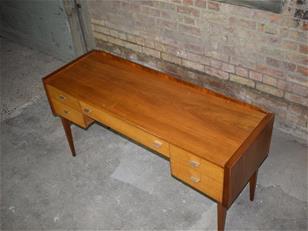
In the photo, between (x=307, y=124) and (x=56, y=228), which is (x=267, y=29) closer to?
(x=307, y=124)

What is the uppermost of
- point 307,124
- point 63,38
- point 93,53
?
point 93,53

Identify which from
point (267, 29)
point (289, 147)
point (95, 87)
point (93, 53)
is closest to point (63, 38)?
point (93, 53)

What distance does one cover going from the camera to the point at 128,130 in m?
2.53

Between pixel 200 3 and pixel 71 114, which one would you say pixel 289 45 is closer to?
pixel 200 3

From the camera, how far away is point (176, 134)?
2.32 metres

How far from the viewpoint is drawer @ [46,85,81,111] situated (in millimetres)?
2822

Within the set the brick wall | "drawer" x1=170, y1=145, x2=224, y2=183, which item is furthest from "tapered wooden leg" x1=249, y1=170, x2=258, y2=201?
the brick wall

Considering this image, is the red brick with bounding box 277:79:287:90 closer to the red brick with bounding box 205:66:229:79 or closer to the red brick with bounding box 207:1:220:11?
the red brick with bounding box 205:66:229:79

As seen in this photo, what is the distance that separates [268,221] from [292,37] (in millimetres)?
1359

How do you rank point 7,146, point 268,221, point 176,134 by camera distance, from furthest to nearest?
point 7,146, point 268,221, point 176,134

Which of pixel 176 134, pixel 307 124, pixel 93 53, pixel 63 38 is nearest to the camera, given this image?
pixel 176 134

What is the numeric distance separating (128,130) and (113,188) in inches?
28.6

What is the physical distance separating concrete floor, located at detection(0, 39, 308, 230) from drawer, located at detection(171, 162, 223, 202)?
530mm

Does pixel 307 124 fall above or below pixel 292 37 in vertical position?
below
